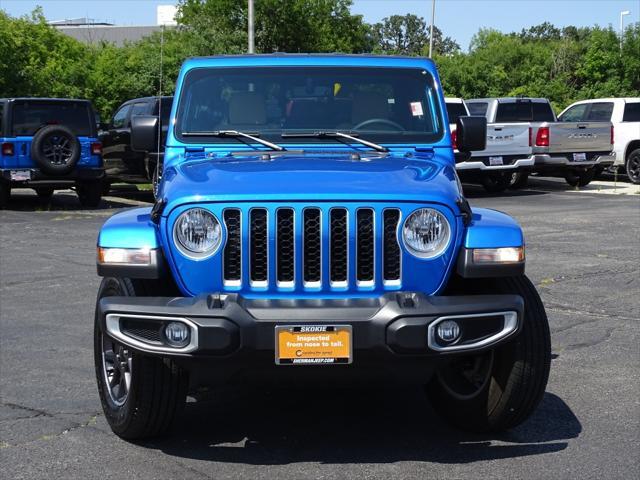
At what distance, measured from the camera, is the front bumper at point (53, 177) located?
17.1 m

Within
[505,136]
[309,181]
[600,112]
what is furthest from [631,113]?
[309,181]

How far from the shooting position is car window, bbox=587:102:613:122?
2343 centimetres

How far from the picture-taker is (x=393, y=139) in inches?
238

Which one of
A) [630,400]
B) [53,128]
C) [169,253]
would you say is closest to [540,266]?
[630,400]

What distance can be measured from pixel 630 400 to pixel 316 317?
2355 mm

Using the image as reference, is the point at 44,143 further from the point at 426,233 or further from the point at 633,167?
the point at 426,233

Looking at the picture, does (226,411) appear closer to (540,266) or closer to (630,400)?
(630,400)

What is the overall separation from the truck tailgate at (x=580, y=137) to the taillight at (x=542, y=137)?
4.4 inches

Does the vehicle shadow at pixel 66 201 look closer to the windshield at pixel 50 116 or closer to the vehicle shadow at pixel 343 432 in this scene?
the windshield at pixel 50 116

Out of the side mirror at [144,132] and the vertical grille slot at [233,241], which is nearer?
the vertical grille slot at [233,241]

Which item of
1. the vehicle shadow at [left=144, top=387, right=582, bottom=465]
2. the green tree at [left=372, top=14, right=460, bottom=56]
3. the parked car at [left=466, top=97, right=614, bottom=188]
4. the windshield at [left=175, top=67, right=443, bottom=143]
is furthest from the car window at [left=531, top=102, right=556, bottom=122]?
the green tree at [left=372, top=14, right=460, bottom=56]

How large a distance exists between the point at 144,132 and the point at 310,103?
41.0 inches

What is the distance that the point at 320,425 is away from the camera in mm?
5477

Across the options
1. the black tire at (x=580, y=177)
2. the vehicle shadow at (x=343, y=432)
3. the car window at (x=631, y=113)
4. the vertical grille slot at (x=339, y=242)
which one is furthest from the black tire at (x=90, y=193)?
the vertical grille slot at (x=339, y=242)
